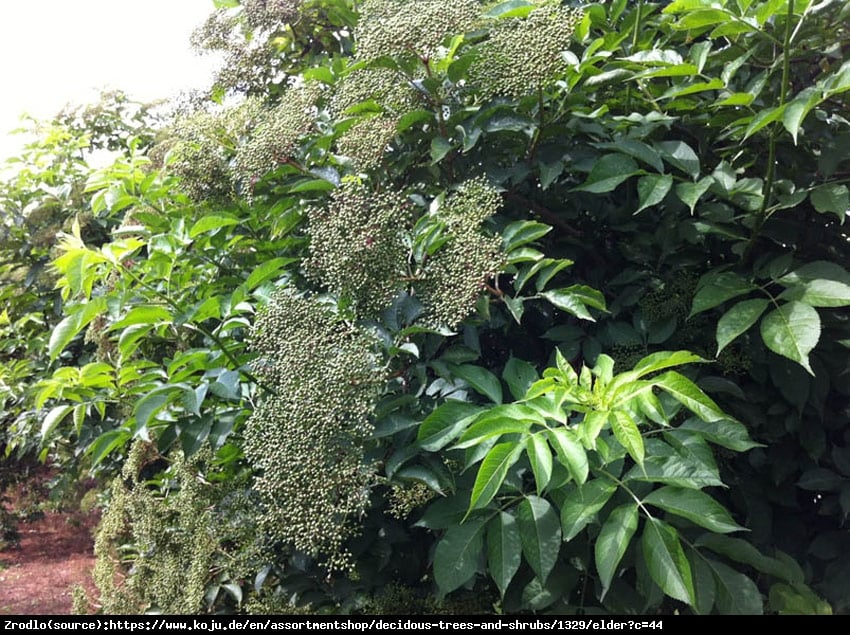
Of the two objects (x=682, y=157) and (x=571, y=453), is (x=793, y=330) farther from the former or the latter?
(x=571, y=453)

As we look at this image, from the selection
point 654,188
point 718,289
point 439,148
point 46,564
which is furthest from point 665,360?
point 46,564

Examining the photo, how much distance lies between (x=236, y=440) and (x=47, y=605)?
3895 mm

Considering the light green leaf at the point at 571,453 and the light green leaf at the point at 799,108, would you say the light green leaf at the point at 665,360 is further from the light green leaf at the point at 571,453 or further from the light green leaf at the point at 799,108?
the light green leaf at the point at 799,108

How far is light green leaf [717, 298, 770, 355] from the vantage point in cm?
186

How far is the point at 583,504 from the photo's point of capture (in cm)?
164

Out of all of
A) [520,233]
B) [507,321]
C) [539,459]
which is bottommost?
[507,321]

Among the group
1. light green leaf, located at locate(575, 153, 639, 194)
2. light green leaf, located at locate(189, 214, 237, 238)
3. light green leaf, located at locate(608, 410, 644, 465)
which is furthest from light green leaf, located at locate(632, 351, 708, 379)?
light green leaf, located at locate(189, 214, 237, 238)

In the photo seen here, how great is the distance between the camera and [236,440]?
2.39 m

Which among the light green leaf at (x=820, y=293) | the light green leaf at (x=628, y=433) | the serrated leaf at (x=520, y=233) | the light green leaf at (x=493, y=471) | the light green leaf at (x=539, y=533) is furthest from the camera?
the serrated leaf at (x=520, y=233)

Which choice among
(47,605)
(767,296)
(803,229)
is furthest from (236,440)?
(47,605)

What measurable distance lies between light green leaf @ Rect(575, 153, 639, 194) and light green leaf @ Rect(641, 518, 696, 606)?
33.4 inches

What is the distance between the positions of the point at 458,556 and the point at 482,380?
0.43 m

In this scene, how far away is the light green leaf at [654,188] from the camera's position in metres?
1.97

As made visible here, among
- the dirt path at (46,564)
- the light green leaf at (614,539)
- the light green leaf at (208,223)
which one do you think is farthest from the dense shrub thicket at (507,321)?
the dirt path at (46,564)
